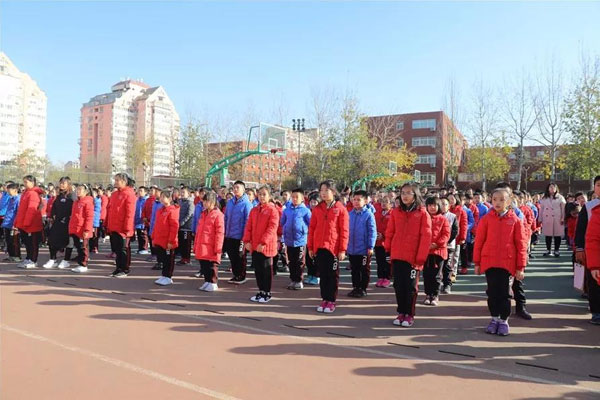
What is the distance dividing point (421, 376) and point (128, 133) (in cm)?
12258

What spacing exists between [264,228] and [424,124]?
58734mm

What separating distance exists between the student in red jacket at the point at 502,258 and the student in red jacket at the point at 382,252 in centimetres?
321

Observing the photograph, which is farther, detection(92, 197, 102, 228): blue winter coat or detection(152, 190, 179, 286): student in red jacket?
detection(92, 197, 102, 228): blue winter coat

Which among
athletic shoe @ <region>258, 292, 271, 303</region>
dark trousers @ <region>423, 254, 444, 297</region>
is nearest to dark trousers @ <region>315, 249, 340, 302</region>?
athletic shoe @ <region>258, 292, 271, 303</region>

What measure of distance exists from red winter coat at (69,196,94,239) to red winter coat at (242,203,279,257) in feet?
13.7

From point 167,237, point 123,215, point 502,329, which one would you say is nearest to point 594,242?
point 502,329

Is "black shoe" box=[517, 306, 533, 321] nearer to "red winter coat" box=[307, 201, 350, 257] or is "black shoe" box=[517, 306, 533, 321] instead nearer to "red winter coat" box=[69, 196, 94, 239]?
"red winter coat" box=[307, 201, 350, 257]

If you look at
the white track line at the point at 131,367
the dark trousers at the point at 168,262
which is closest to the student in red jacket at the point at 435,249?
the white track line at the point at 131,367

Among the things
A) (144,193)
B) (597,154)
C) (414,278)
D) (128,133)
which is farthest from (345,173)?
(128,133)

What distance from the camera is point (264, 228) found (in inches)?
304

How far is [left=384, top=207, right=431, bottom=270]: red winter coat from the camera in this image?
607 cm

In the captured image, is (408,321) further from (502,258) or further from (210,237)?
(210,237)

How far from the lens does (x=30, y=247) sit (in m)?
10.4

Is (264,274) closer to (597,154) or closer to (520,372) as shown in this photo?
(520,372)
